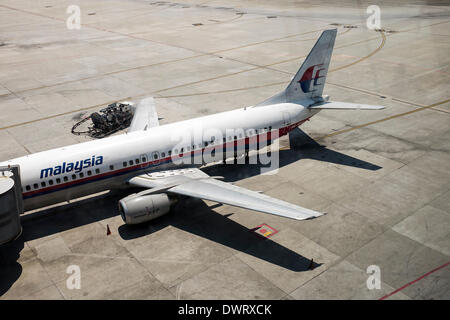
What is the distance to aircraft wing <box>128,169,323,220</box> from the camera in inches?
939

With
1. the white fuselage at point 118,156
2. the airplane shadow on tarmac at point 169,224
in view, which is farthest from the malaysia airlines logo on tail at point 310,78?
the airplane shadow on tarmac at point 169,224

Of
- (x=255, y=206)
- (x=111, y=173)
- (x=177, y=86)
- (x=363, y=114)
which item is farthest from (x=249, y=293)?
(x=177, y=86)

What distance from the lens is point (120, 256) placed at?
25234 millimetres

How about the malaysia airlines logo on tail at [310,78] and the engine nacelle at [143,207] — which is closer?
the engine nacelle at [143,207]

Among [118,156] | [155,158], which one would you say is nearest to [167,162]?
[155,158]

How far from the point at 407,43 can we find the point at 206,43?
35.9 metres

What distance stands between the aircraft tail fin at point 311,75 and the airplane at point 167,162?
89 mm

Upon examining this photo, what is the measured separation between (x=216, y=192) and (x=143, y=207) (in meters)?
4.85

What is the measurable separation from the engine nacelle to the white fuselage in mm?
3307

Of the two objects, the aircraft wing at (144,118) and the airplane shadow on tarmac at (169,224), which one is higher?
the aircraft wing at (144,118)

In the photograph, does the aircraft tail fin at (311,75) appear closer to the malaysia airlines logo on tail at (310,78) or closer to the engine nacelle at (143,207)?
the malaysia airlines logo on tail at (310,78)

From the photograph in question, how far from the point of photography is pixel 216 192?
26.9 m

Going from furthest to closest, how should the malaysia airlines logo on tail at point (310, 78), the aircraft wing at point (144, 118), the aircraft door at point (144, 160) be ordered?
the aircraft wing at point (144, 118) → the malaysia airlines logo on tail at point (310, 78) → the aircraft door at point (144, 160)

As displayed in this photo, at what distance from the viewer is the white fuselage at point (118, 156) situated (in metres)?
27.3
